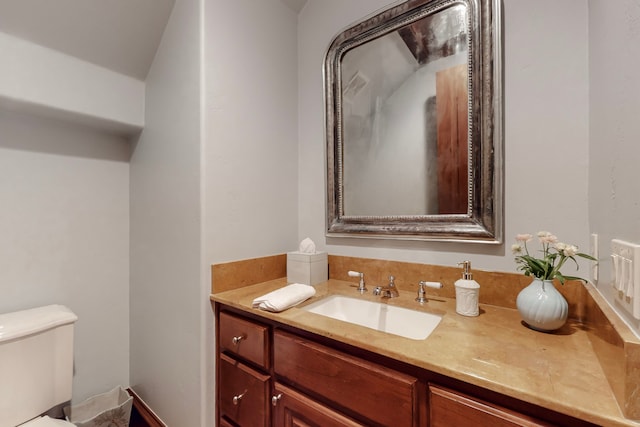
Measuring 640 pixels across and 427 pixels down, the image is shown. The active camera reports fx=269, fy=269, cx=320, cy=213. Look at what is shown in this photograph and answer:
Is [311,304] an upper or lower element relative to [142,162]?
lower

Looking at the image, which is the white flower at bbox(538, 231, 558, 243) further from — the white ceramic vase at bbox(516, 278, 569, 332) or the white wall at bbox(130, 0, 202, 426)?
the white wall at bbox(130, 0, 202, 426)

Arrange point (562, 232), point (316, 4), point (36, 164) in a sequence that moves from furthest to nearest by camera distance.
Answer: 1. point (316, 4)
2. point (36, 164)
3. point (562, 232)

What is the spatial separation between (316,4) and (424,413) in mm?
1836

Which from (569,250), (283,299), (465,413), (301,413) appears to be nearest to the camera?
(465,413)

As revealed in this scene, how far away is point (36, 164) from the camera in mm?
1361

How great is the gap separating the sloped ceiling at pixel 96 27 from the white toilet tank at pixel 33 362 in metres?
1.22

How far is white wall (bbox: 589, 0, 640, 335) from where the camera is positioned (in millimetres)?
510

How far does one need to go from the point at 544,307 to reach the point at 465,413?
38 cm

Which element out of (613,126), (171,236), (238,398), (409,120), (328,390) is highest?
(409,120)

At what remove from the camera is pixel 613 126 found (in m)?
0.62

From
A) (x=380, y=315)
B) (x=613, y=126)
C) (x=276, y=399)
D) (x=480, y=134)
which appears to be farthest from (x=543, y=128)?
(x=276, y=399)

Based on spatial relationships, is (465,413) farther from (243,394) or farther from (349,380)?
(243,394)


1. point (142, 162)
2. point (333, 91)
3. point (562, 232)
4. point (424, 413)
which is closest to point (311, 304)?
point (424, 413)

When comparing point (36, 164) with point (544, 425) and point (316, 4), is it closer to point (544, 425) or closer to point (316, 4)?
point (316, 4)
